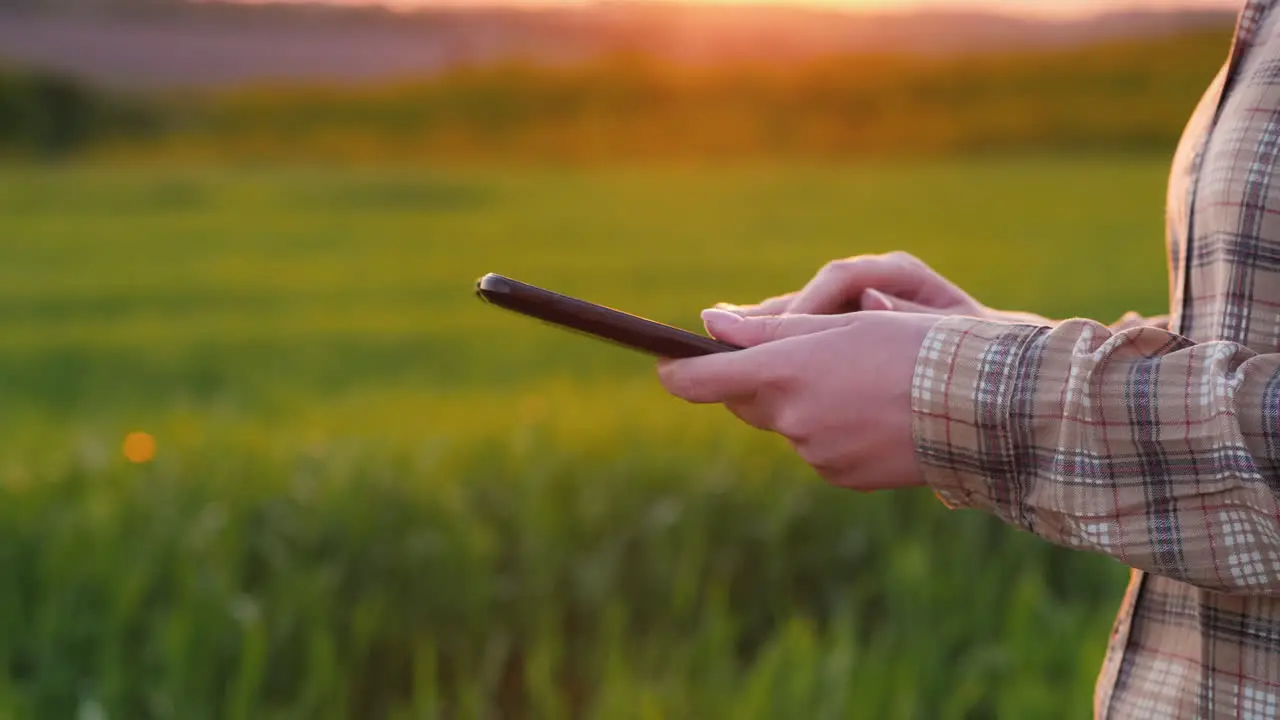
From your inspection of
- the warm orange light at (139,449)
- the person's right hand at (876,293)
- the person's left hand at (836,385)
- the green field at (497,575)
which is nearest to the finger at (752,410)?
the person's left hand at (836,385)

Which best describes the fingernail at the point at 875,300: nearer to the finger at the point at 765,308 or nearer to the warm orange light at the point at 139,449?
the finger at the point at 765,308

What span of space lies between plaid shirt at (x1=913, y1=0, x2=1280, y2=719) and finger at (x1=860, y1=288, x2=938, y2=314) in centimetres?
24

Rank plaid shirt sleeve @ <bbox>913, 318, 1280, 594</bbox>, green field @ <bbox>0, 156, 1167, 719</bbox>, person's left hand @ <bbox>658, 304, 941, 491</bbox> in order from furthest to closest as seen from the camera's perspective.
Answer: green field @ <bbox>0, 156, 1167, 719</bbox>, person's left hand @ <bbox>658, 304, 941, 491</bbox>, plaid shirt sleeve @ <bbox>913, 318, 1280, 594</bbox>

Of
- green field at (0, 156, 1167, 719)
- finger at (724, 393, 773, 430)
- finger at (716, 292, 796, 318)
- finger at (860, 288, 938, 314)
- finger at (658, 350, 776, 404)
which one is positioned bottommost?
green field at (0, 156, 1167, 719)

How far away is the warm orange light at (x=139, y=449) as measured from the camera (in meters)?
2.81

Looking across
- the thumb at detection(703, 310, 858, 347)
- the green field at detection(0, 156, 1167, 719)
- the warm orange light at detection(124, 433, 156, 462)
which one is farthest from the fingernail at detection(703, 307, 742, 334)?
the warm orange light at detection(124, 433, 156, 462)

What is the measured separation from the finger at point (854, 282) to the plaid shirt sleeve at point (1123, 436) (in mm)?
252

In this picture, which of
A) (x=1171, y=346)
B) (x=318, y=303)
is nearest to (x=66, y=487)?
(x=1171, y=346)

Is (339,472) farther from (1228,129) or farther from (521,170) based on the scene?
(521,170)

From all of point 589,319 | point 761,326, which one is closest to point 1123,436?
point 761,326

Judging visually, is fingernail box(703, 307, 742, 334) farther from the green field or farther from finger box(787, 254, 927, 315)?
the green field

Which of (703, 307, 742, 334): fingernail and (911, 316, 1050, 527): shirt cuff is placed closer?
(911, 316, 1050, 527): shirt cuff

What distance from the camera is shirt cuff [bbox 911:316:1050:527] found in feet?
2.79

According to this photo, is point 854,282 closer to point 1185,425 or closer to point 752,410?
point 752,410
